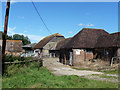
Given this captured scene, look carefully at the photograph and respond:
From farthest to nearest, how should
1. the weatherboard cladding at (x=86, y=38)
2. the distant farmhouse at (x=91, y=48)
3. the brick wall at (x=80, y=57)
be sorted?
the weatherboard cladding at (x=86, y=38) < the brick wall at (x=80, y=57) < the distant farmhouse at (x=91, y=48)

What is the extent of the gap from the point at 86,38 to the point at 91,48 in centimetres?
222

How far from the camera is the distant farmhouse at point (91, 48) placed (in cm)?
1703

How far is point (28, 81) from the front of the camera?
717cm

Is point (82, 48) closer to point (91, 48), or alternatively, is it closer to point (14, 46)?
point (91, 48)

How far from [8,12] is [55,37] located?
28.8m

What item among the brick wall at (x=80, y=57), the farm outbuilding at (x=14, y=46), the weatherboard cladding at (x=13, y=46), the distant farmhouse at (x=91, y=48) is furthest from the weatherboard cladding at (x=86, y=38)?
the weatherboard cladding at (x=13, y=46)

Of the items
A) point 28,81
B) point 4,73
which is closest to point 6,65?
point 4,73

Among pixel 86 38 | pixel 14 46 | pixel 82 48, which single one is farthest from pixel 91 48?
pixel 14 46

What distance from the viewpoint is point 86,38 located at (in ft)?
70.1

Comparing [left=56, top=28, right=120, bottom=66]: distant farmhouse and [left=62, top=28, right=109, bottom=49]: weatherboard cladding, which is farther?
[left=62, top=28, right=109, bottom=49]: weatherboard cladding

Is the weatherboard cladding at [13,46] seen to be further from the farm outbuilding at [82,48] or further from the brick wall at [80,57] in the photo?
the brick wall at [80,57]

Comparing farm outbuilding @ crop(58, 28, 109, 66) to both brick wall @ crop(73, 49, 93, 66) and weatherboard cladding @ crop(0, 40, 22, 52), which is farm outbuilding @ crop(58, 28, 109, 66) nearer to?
brick wall @ crop(73, 49, 93, 66)


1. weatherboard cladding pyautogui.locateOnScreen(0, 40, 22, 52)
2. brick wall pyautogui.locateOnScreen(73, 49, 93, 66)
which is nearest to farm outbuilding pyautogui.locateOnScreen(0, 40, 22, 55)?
weatherboard cladding pyautogui.locateOnScreen(0, 40, 22, 52)

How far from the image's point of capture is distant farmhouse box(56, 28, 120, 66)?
17034 millimetres
